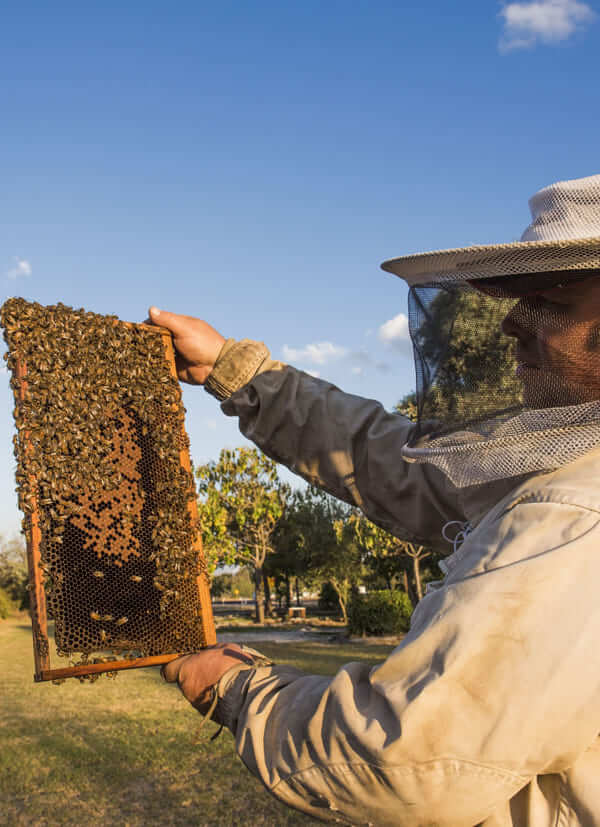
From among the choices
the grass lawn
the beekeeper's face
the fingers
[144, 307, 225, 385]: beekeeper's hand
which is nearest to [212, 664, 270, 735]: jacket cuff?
the fingers

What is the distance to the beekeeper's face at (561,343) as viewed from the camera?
6.07ft

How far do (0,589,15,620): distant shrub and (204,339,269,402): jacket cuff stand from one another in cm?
3776

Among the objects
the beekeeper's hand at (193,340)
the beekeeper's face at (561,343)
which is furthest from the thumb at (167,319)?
the beekeeper's face at (561,343)

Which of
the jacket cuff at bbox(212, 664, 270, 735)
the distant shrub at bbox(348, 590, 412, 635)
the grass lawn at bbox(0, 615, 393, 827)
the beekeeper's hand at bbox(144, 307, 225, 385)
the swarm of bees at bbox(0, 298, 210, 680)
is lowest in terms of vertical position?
the distant shrub at bbox(348, 590, 412, 635)

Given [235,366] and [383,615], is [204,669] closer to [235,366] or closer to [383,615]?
[235,366]

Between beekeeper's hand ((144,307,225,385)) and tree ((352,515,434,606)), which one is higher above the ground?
beekeeper's hand ((144,307,225,385))

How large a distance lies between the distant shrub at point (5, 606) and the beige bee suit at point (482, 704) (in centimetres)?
3892

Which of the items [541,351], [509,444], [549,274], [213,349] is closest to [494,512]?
[509,444]

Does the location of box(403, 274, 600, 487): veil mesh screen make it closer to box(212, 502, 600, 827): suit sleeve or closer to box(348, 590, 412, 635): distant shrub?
box(212, 502, 600, 827): suit sleeve

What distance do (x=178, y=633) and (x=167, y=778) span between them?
5459 mm

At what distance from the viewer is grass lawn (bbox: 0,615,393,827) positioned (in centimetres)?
625

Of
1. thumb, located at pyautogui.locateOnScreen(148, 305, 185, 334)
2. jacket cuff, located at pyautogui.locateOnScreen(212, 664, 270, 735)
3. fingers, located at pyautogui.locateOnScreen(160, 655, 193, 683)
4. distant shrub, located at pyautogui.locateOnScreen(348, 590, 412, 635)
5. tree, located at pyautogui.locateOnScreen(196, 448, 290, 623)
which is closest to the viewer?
jacket cuff, located at pyautogui.locateOnScreen(212, 664, 270, 735)

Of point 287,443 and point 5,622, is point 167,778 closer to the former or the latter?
point 287,443

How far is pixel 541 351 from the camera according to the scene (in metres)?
1.97
